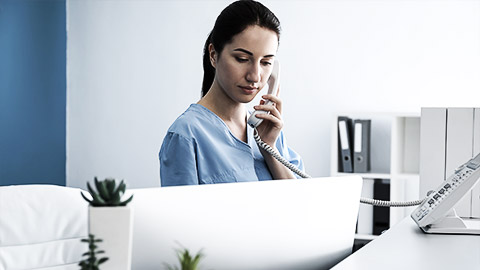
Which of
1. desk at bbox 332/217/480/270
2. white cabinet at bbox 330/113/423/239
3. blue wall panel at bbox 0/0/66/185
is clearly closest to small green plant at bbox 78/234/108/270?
desk at bbox 332/217/480/270

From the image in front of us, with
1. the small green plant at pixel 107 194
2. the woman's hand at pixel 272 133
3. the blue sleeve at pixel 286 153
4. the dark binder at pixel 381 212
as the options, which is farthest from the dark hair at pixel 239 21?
the dark binder at pixel 381 212

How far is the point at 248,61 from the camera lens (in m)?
1.55

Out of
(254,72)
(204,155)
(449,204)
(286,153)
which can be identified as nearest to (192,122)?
(204,155)

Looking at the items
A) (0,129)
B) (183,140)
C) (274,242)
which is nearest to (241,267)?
(274,242)

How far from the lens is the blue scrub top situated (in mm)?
1554

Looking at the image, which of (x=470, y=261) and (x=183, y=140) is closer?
(x=470, y=261)

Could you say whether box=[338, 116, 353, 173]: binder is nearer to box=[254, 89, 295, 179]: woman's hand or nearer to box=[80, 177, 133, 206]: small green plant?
box=[254, 89, 295, 179]: woman's hand

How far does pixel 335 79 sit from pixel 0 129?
239cm

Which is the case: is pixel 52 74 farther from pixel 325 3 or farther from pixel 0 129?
pixel 325 3

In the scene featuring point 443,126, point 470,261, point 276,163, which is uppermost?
point 443,126

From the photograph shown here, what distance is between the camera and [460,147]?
1.74 m

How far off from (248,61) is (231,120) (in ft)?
0.69

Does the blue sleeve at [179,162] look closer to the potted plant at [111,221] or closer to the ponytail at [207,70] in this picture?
the ponytail at [207,70]

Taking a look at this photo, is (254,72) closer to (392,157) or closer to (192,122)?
(192,122)
